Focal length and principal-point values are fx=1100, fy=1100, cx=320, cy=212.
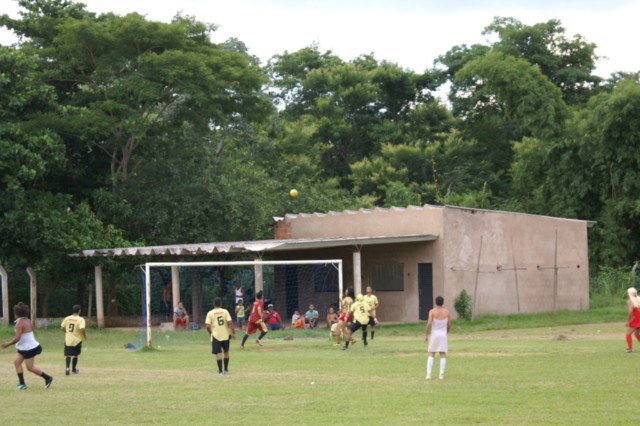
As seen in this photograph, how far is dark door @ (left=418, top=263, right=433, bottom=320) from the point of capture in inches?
1497

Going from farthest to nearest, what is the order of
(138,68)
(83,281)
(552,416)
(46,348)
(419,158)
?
(419,158) < (83,281) < (138,68) < (46,348) < (552,416)

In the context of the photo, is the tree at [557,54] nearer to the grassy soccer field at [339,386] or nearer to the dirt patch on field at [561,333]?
the dirt patch on field at [561,333]

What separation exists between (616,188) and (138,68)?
22269mm

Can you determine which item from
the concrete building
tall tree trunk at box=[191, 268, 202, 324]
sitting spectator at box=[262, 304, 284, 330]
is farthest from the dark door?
tall tree trunk at box=[191, 268, 202, 324]

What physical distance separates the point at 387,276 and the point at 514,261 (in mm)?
4580

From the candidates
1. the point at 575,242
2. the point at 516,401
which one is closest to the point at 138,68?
the point at 575,242

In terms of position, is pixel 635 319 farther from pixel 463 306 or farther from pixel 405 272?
pixel 405 272

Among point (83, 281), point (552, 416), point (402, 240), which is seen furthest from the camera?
point (83, 281)

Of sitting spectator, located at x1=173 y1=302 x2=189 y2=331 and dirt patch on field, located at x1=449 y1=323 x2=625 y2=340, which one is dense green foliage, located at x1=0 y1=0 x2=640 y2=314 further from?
dirt patch on field, located at x1=449 y1=323 x2=625 y2=340

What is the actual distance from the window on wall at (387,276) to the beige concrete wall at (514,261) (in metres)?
2.50

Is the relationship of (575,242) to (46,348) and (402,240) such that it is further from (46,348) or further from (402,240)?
(46,348)

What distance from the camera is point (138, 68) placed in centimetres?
4134

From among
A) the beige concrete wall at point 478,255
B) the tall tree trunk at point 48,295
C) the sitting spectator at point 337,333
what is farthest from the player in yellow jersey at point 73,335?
the tall tree trunk at point 48,295

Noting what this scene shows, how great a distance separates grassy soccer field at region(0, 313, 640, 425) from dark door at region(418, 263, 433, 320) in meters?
8.65
